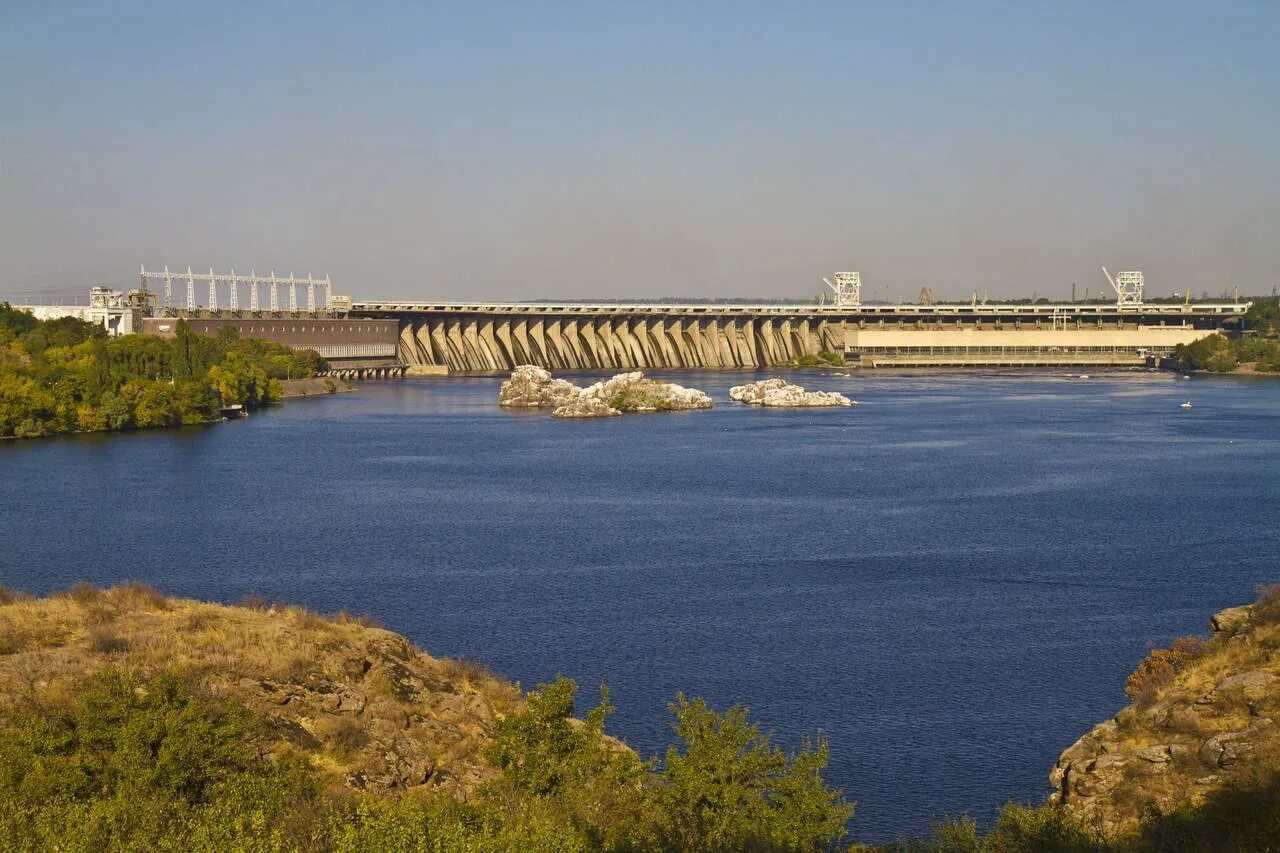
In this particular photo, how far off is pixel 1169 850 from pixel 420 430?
35.9 meters

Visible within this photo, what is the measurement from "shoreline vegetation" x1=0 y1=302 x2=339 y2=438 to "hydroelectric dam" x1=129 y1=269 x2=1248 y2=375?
2333cm

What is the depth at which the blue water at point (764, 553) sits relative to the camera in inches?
570

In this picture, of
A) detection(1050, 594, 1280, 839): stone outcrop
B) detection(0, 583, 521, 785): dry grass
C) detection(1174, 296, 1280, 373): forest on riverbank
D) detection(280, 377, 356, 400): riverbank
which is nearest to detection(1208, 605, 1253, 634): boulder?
detection(1050, 594, 1280, 839): stone outcrop

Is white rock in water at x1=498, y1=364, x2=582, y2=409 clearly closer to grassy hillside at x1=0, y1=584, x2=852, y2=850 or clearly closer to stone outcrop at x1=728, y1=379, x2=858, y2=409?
stone outcrop at x1=728, y1=379, x2=858, y2=409

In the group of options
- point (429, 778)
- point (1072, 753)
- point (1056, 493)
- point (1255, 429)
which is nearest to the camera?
point (429, 778)

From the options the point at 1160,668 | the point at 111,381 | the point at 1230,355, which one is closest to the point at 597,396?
the point at 111,381

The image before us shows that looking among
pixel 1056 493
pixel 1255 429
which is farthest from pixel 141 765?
pixel 1255 429

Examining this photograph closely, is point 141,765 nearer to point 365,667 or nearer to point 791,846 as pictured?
point 365,667

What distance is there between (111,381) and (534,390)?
51.7ft

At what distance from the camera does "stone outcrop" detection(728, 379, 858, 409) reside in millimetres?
53031

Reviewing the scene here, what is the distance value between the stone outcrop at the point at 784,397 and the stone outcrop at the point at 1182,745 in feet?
133

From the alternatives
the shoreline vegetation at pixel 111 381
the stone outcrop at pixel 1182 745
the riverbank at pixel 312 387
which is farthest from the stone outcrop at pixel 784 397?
the stone outcrop at pixel 1182 745

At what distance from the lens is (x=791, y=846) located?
30.4 ft

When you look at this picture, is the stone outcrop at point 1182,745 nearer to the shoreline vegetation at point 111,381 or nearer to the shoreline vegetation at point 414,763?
the shoreline vegetation at point 414,763
